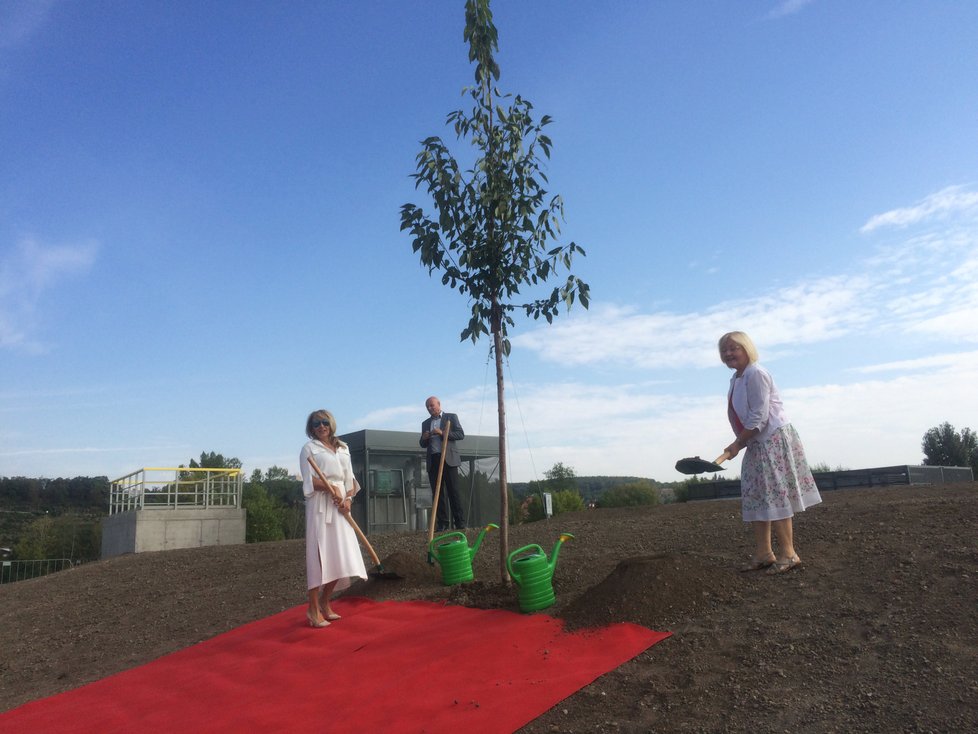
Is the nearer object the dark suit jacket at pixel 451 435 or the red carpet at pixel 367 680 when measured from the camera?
the red carpet at pixel 367 680

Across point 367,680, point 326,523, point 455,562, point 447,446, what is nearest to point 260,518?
point 447,446

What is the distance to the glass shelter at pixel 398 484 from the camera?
49.4ft

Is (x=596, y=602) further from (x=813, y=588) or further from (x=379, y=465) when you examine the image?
(x=379, y=465)

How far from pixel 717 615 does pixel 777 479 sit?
3.63 ft

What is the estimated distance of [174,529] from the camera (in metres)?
15.5

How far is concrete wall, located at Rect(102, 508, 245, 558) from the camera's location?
50.0ft

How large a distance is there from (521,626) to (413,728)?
4.49 feet

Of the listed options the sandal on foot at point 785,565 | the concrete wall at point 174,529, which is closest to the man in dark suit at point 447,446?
the sandal on foot at point 785,565

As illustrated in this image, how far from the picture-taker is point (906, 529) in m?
5.63

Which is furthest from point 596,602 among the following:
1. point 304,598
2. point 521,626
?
point 304,598

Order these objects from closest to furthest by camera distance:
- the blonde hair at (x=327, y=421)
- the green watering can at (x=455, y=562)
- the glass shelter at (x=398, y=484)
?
1. the blonde hair at (x=327, y=421)
2. the green watering can at (x=455, y=562)
3. the glass shelter at (x=398, y=484)

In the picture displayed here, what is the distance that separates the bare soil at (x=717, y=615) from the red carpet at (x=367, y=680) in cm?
24

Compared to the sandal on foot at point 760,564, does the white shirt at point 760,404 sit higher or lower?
higher

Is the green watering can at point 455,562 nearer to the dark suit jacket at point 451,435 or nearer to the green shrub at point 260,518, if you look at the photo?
the dark suit jacket at point 451,435
